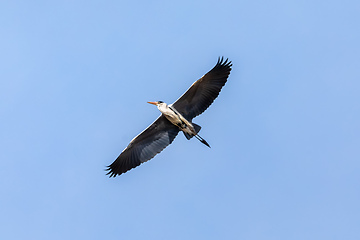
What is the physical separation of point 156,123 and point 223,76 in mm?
2699

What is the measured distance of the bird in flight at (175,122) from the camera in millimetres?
20266

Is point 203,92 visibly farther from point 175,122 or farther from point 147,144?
point 147,144

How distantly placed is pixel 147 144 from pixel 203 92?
2.61 metres

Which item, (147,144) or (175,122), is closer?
(175,122)

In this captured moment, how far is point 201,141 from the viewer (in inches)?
795

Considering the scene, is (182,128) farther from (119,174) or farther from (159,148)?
(119,174)

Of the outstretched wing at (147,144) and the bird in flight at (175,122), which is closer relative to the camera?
the bird in flight at (175,122)

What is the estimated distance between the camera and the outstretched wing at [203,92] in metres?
20.3

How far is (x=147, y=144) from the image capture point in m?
21.1

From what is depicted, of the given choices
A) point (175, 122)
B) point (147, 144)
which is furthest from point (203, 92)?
point (147, 144)

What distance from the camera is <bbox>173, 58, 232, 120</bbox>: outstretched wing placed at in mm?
20284

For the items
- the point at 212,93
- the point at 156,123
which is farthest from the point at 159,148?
the point at 212,93

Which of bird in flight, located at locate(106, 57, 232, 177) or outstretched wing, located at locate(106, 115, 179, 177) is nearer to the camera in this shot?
bird in flight, located at locate(106, 57, 232, 177)

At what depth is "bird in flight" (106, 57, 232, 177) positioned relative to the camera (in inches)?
798
